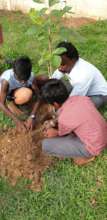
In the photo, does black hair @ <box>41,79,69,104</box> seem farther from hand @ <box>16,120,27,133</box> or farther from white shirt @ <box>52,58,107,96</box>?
hand @ <box>16,120,27,133</box>

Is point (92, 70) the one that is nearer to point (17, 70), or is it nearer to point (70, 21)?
point (17, 70)

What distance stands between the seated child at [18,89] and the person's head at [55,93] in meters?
0.47

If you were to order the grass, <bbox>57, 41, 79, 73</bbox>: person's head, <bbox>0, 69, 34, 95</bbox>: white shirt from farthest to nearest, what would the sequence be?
<bbox>0, 69, 34, 95</bbox>: white shirt → <bbox>57, 41, 79, 73</bbox>: person's head → the grass

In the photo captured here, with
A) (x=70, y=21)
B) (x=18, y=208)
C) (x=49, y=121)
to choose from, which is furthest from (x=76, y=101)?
(x=70, y=21)

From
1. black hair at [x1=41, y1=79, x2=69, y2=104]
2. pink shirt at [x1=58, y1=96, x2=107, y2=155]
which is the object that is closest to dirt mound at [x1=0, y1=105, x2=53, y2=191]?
pink shirt at [x1=58, y1=96, x2=107, y2=155]

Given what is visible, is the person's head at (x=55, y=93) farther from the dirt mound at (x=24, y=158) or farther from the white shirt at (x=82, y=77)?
the dirt mound at (x=24, y=158)

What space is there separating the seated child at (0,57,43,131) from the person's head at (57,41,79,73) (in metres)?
0.36

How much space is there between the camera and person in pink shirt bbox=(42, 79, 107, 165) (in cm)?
461

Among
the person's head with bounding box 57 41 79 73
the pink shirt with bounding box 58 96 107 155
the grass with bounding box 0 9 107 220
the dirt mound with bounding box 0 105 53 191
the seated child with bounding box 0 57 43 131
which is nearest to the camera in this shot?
the grass with bounding box 0 9 107 220

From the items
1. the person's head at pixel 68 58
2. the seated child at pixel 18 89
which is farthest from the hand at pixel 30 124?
the person's head at pixel 68 58

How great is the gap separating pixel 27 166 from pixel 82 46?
2.57 meters

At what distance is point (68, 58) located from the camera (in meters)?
5.14

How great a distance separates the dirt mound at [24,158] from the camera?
15.9 ft

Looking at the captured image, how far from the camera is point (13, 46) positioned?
7.22m
